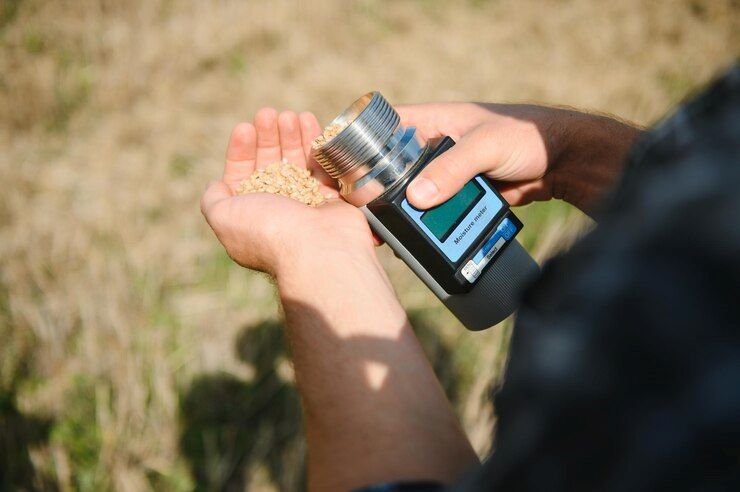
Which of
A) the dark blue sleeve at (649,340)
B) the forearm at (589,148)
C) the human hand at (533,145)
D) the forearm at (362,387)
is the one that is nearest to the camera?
the dark blue sleeve at (649,340)

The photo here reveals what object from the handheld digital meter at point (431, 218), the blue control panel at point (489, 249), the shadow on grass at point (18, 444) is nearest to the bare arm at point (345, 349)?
the handheld digital meter at point (431, 218)

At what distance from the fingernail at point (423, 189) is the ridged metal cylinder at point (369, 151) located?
0.07m

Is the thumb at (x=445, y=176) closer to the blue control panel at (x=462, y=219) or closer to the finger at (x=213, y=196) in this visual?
the blue control panel at (x=462, y=219)

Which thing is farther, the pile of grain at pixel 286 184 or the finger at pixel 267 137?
the finger at pixel 267 137

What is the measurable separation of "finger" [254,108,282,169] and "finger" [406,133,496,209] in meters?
0.65

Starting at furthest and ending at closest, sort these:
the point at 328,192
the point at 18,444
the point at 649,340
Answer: the point at 18,444 < the point at 328,192 < the point at 649,340

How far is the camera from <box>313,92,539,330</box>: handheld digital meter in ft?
4.18

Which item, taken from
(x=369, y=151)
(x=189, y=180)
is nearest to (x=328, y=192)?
(x=369, y=151)

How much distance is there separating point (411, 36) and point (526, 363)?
4471mm

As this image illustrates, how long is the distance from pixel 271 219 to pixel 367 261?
0.29 metres

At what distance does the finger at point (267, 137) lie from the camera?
5.62ft

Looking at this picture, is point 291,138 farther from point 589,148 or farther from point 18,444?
point 18,444

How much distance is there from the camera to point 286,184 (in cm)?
157

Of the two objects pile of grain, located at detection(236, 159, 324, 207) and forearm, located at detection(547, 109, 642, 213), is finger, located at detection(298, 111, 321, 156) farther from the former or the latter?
forearm, located at detection(547, 109, 642, 213)
